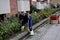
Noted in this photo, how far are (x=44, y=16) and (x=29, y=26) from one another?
1201cm

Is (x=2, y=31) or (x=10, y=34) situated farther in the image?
(x=10, y=34)

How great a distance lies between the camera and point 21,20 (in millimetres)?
14766

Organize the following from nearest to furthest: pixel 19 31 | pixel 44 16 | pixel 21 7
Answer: pixel 19 31 < pixel 21 7 < pixel 44 16

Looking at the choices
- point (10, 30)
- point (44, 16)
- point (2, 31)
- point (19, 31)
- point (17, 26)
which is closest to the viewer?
point (2, 31)

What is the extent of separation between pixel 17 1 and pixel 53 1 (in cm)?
3334

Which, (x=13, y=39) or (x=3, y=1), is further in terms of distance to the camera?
(x=3, y=1)

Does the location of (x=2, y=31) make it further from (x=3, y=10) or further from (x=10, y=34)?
(x=3, y=10)

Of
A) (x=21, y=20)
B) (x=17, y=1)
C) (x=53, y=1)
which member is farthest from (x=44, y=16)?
(x=53, y=1)

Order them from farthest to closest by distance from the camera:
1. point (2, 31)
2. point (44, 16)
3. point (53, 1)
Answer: point (53, 1) < point (44, 16) < point (2, 31)

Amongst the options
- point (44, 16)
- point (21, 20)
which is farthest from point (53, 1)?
point (21, 20)

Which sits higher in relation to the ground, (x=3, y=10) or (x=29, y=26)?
(x=3, y=10)

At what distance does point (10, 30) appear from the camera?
39.0 ft

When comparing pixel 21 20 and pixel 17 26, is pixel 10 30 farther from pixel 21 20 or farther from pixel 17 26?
pixel 21 20

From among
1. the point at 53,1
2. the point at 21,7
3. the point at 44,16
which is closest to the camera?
the point at 21,7
